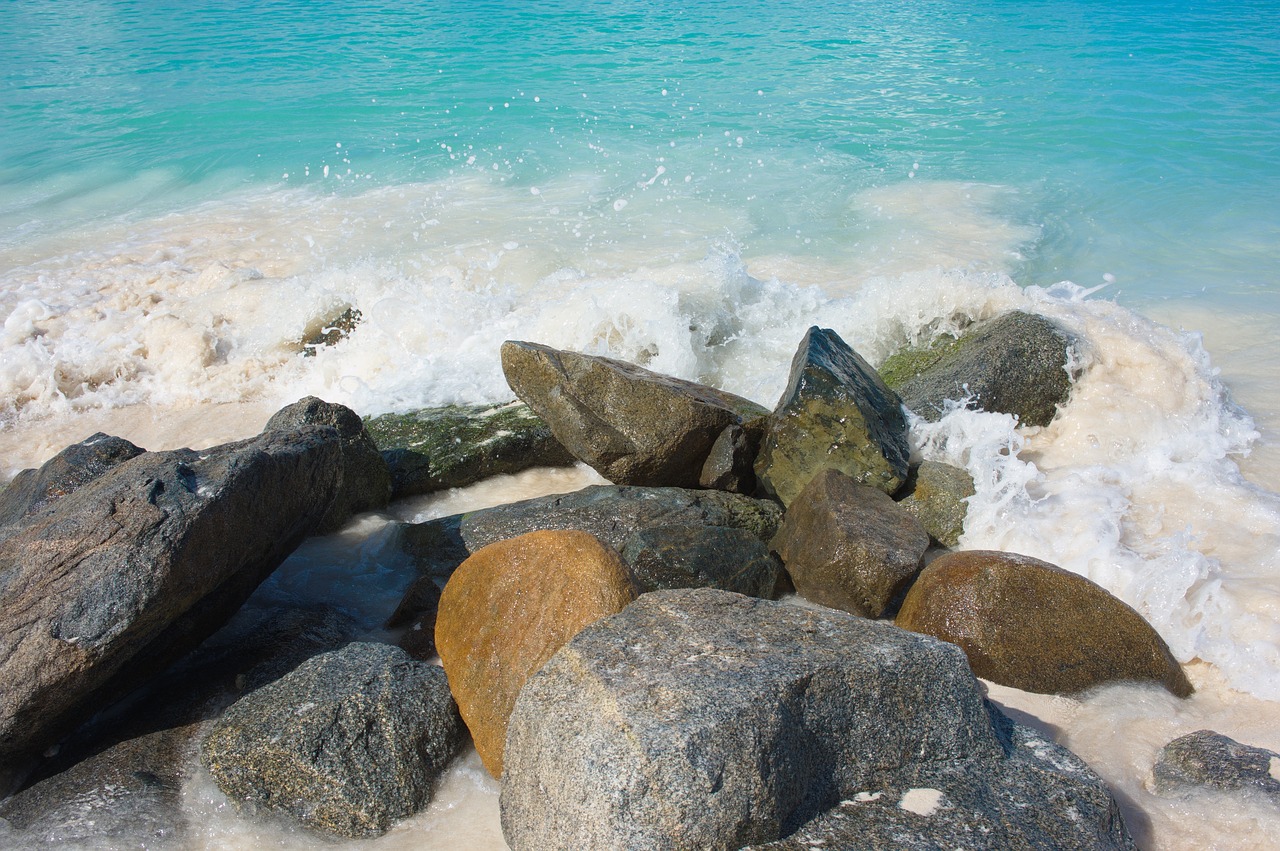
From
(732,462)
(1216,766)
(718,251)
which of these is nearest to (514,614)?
(732,462)

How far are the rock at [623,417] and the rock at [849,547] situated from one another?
72cm

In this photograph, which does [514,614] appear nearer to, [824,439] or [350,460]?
[350,460]

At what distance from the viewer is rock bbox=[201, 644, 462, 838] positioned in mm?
2926

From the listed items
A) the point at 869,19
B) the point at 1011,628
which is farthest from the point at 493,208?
the point at 869,19

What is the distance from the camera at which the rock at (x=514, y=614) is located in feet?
10.3

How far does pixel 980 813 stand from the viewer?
248 centimetres

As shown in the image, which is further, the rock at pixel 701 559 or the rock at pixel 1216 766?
the rock at pixel 701 559

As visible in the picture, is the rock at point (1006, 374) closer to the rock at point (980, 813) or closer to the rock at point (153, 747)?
the rock at point (980, 813)

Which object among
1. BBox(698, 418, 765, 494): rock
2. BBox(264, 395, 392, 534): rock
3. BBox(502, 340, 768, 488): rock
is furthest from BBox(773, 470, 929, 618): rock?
BBox(264, 395, 392, 534): rock

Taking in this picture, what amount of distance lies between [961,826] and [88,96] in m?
19.4

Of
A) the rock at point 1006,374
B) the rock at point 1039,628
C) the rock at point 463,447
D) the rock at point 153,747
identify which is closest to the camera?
the rock at point 153,747

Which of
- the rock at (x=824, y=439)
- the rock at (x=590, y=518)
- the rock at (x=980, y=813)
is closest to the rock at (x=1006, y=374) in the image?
the rock at (x=824, y=439)

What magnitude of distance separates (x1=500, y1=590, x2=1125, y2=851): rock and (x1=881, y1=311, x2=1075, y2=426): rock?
2.88m

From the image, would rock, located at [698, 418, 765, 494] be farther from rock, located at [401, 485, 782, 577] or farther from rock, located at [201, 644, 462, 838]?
rock, located at [201, 644, 462, 838]
